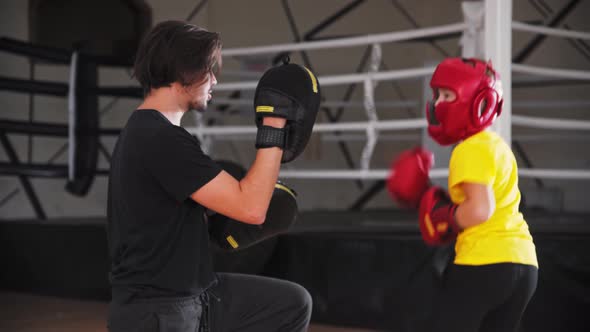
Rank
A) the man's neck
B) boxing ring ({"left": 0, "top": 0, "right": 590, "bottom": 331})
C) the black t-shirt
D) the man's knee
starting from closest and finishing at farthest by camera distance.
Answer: the black t-shirt
the man's neck
the man's knee
boxing ring ({"left": 0, "top": 0, "right": 590, "bottom": 331})

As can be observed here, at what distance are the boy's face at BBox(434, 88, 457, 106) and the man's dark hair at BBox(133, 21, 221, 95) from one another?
0.50 m

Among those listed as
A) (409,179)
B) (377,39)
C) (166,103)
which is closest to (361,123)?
(377,39)

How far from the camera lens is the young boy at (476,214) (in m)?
1.33

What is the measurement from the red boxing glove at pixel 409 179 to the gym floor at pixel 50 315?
3.87ft

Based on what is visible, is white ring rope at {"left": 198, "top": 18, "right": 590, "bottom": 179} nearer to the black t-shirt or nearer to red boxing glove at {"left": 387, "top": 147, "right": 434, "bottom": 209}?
red boxing glove at {"left": 387, "top": 147, "right": 434, "bottom": 209}

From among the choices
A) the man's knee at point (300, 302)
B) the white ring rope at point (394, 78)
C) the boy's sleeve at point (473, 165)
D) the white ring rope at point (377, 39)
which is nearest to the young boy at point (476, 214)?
the boy's sleeve at point (473, 165)

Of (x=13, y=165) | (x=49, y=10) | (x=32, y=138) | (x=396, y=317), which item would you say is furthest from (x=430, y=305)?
(x=49, y=10)

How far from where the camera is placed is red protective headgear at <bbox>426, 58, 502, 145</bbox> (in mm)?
1399

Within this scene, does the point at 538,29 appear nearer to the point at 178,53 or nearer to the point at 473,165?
the point at 473,165

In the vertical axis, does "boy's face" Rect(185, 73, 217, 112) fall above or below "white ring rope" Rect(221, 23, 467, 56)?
below

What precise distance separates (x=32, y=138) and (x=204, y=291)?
135 inches

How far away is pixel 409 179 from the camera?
4.86ft

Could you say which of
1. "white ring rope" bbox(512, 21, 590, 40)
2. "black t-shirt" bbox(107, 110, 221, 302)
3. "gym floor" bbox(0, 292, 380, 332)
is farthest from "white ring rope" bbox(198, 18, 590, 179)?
"black t-shirt" bbox(107, 110, 221, 302)

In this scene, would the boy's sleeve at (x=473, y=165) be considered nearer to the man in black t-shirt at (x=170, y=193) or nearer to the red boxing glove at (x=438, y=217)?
the red boxing glove at (x=438, y=217)
